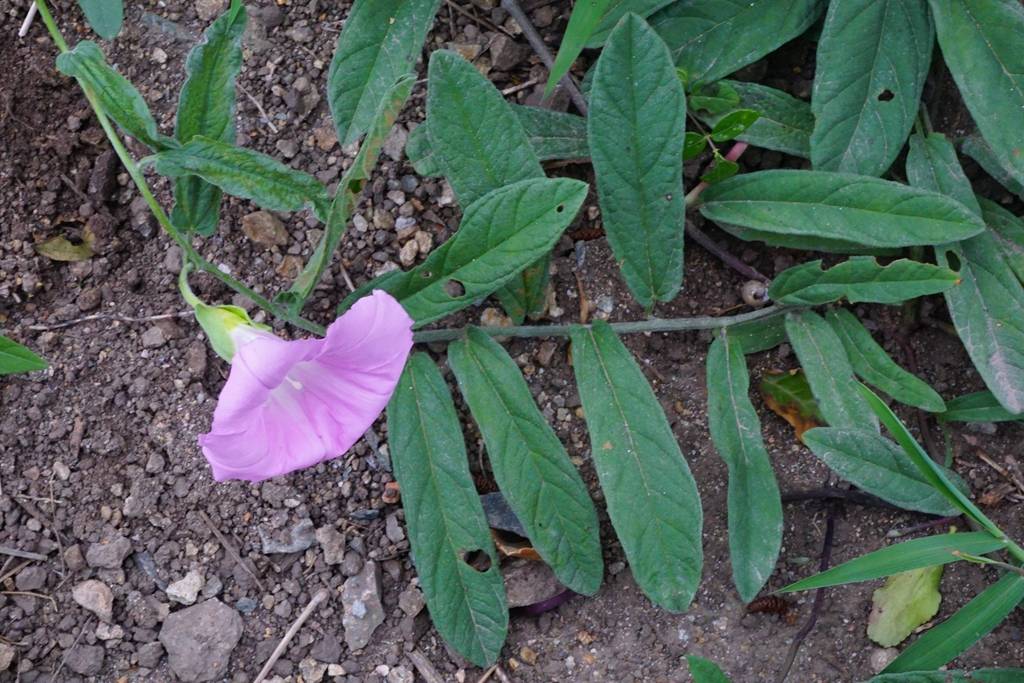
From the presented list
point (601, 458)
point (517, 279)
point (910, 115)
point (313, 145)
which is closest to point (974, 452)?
point (910, 115)

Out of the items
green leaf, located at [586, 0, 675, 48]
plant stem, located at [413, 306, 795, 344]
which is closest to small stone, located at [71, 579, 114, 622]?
plant stem, located at [413, 306, 795, 344]

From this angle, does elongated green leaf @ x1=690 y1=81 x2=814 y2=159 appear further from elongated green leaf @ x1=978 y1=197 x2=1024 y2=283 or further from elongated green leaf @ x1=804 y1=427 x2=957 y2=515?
elongated green leaf @ x1=804 y1=427 x2=957 y2=515

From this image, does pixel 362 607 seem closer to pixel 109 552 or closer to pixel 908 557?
pixel 109 552

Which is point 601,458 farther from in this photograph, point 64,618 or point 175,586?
point 64,618

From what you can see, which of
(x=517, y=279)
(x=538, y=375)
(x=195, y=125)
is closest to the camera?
(x=195, y=125)

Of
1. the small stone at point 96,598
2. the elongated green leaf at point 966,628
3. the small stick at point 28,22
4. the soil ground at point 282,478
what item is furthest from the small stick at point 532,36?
the small stone at point 96,598

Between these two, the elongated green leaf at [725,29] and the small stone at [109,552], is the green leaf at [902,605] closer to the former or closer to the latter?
the elongated green leaf at [725,29]
